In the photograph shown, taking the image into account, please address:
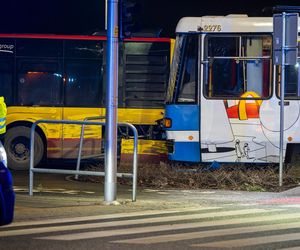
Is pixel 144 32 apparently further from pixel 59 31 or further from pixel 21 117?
pixel 59 31

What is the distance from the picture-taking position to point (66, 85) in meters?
17.0

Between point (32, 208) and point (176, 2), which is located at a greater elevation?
point (176, 2)

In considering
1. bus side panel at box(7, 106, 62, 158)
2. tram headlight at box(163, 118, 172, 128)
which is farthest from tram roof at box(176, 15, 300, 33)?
bus side panel at box(7, 106, 62, 158)

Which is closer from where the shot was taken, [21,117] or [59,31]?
[21,117]

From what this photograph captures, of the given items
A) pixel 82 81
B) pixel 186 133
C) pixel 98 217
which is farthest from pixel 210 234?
pixel 82 81

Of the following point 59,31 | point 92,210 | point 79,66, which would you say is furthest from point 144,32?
point 59,31

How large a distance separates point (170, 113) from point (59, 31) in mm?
15579

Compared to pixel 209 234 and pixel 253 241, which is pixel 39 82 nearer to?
pixel 209 234

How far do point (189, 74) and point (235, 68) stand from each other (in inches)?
40.2

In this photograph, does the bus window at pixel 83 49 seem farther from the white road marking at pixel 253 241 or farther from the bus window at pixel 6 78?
the white road marking at pixel 253 241

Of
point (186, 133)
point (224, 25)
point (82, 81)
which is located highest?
point (224, 25)

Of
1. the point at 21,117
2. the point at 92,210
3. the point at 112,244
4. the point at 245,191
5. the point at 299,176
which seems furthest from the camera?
the point at 21,117

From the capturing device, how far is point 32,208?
10133 mm

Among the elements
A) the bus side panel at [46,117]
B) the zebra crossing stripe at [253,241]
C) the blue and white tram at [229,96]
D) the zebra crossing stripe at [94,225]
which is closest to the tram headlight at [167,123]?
the blue and white tram at [229,96]
